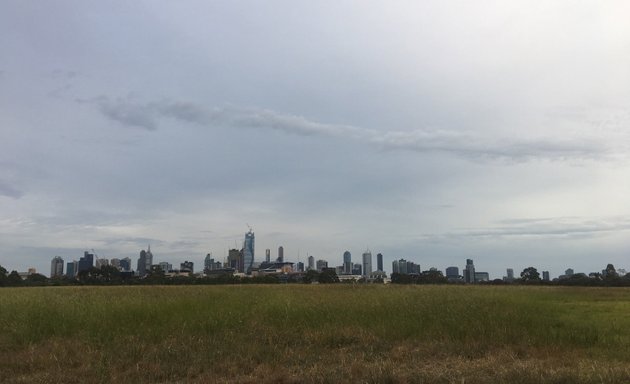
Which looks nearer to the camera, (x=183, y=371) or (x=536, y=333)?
(x=183, y=371)

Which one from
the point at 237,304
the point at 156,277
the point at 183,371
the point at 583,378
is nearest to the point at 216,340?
the point at 183,371

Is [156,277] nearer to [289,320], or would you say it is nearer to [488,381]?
[289,320]

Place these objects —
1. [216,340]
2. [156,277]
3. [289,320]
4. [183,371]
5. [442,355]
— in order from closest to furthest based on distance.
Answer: [183,371] → [442,355] → [216,340] → [289,320] → [156,277]

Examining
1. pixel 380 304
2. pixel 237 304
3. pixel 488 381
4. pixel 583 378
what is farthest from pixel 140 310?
pixel 583 378

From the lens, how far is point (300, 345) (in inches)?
453

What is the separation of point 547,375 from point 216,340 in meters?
7.17

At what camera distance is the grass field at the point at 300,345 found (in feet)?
27.8

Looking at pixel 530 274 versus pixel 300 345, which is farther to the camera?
pixel 530 274

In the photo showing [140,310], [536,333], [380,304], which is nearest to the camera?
[536,333]

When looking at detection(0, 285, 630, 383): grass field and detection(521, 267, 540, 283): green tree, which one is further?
detection(521, 267, 540, 283): green tree

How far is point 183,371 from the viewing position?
902 centimetres

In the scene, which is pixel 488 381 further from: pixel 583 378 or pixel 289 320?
pixel 289 320

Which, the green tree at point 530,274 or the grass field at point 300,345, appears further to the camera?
the green tree at point 530,274

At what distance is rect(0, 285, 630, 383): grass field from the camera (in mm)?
8461
